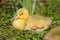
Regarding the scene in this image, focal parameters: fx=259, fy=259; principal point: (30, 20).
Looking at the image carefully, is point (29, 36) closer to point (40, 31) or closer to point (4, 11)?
point (40, 31)

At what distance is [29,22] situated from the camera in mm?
2795

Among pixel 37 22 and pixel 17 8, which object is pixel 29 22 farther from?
pixel 17 8

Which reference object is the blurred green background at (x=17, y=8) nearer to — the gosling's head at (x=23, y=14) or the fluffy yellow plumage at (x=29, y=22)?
the fluffy yellow plumage at (x=29, y=22)

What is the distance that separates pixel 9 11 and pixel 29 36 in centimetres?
85

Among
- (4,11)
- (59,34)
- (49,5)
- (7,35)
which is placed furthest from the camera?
(49,5)

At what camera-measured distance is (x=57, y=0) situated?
12.6 feet

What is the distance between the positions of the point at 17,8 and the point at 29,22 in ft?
A: 1.74

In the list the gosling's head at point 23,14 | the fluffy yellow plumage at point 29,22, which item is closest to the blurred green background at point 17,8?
the fluffy yellow plumage at point 29,22

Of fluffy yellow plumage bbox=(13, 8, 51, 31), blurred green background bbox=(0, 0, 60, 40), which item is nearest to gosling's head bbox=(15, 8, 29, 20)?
fluffy yellow plumage bbox=(13, 8, 51, 31)

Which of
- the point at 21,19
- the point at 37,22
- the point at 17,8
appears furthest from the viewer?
the point at 17,8

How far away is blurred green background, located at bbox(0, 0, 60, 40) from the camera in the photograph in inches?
107

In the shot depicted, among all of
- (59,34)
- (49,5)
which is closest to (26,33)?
(59,34)

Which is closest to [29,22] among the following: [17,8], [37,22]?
[37,22]

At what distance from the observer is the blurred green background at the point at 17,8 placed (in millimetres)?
2729
